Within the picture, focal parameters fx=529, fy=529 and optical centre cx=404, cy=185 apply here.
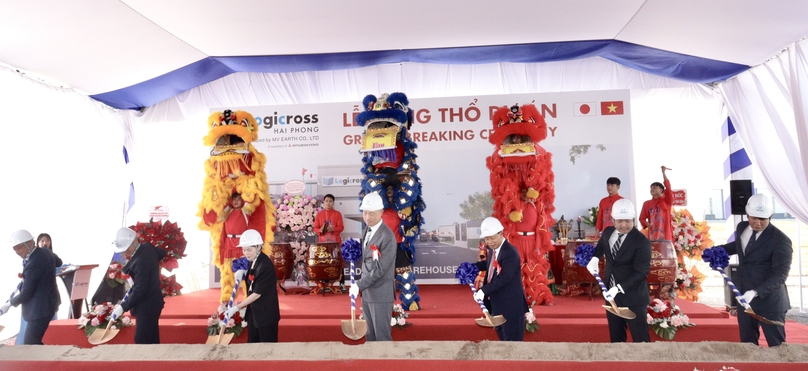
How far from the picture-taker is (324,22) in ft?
20.4

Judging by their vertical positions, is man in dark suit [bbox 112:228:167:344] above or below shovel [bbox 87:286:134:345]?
above

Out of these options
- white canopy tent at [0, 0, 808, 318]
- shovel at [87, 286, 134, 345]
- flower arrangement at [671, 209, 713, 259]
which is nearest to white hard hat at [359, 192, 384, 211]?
shovel at [87, 286, 134, 345]

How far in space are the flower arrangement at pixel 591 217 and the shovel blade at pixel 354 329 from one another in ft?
14.5

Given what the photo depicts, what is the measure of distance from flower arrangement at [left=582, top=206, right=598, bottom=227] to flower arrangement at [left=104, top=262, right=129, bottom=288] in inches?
237

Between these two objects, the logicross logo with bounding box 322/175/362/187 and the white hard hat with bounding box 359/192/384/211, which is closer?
the white hard hat with bounding box 359/192/384/211

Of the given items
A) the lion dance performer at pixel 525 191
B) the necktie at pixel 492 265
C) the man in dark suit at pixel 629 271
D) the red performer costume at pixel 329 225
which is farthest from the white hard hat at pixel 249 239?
the red performer costume at pixel 329 225

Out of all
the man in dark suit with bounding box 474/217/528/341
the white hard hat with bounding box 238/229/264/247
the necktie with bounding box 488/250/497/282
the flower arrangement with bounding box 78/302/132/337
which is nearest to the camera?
the man in dark suit with bounding box 474/217/528/341

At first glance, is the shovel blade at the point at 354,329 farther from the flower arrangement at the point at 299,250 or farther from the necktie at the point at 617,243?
the flower arrangement at the point at 299,250

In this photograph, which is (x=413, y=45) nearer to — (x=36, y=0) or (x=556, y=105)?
(x=556, y=105)

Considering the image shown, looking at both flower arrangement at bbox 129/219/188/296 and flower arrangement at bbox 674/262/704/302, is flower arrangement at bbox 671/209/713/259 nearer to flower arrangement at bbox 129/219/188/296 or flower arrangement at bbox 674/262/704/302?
flower arrangement at bbox 674/262/704/302

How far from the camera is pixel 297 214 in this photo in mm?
7738

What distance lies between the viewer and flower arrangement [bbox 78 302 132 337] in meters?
5.11

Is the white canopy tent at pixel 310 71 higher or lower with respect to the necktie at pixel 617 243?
higher

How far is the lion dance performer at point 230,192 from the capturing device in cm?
556
